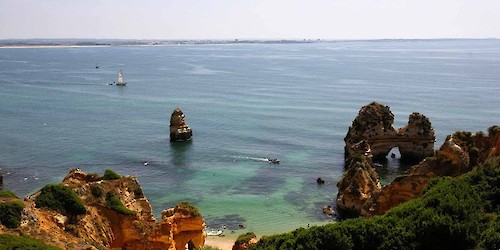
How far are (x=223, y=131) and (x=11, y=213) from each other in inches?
2923

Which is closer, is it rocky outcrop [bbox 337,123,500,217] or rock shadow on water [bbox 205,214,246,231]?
rocky outcrop [bbox 337,123,500,217]

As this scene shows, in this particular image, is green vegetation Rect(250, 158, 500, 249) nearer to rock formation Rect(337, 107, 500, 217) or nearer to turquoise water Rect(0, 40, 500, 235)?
rock formation Rect(337, 107, 500, 217)

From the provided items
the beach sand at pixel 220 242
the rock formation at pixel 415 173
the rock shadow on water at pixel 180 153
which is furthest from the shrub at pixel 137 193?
the rock shadow on water at pixel 180 153

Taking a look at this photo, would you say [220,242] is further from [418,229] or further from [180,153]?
[180,153]

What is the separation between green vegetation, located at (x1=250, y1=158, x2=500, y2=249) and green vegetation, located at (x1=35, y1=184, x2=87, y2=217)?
11472mm

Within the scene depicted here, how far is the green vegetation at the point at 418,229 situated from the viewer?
91.4 feet

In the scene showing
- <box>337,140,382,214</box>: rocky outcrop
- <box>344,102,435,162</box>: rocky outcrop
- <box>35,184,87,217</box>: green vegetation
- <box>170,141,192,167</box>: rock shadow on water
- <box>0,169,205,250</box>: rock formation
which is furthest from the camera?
<box>170,141,192,167</box>: rock shadow on water

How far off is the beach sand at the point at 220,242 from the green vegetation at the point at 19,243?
77.5 ft

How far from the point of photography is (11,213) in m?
29.2

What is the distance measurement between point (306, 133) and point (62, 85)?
103 metres

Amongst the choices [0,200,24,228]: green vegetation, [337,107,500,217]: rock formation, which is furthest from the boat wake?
[0,200,24,228]: green vegetation

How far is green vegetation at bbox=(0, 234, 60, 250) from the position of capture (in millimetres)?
25578

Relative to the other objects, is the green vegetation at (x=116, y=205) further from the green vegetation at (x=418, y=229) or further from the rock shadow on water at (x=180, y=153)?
the rock shadow on water at (x=180, y=153)

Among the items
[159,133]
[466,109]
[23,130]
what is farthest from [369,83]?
[23,130]
